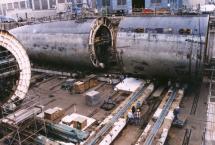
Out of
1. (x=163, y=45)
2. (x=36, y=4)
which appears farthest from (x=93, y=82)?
(x=36, y=4)

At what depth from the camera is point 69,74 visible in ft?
78.4

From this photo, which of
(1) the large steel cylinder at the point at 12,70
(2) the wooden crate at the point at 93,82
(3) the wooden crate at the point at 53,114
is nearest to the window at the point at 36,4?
(2) the wooden crate at the point at 93,82

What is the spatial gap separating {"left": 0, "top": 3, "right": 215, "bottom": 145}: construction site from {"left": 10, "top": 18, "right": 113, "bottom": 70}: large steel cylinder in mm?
89

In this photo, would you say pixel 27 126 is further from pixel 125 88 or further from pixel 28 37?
pixel 28 37

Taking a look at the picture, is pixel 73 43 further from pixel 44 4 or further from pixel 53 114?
pixel 44 4

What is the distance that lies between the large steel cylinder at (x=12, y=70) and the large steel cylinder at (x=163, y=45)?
7620 millimetres

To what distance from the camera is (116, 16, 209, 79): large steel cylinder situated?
699 inches

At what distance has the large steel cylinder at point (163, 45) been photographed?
17.8m

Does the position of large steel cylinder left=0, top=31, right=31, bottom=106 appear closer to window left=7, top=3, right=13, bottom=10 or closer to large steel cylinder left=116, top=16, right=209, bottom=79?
large steel cylinder left=116, top=16, right=209, bottom=79

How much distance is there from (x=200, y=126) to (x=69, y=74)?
13073 millimetres

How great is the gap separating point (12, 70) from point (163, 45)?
34.1 ft

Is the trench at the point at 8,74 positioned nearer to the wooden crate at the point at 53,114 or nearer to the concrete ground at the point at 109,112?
the wooden crate at the point at 53,114

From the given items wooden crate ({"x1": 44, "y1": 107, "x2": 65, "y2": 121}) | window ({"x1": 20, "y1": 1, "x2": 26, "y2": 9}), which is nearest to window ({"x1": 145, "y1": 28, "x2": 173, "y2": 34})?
wooden crate ({"x1": 44, "y1": 107, "x2": 65, "y2": 121})

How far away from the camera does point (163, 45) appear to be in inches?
735
